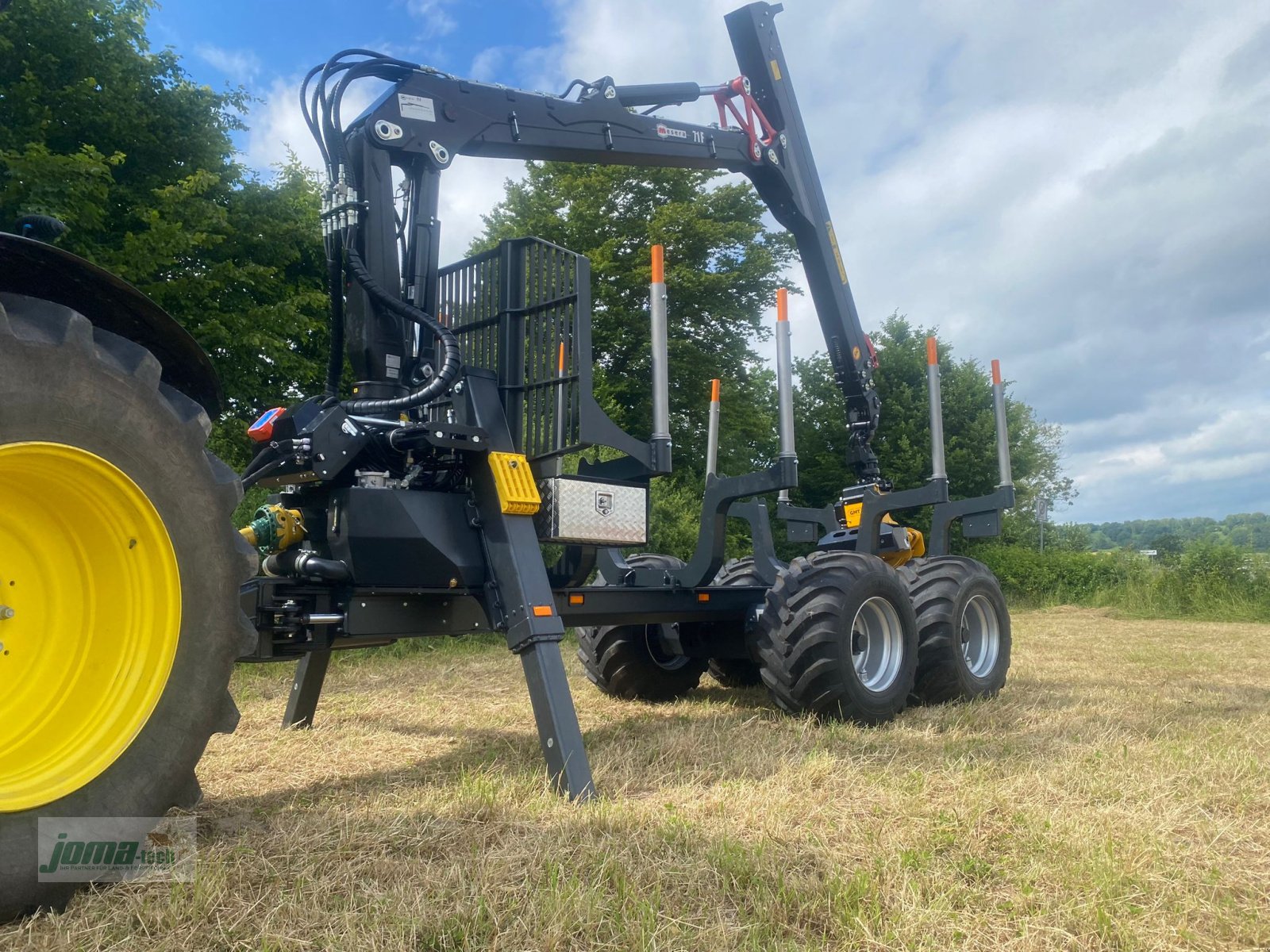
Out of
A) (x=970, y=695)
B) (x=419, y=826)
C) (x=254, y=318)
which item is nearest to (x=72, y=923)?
(x=419, y=826)

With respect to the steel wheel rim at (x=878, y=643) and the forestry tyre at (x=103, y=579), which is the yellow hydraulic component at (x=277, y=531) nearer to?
the forestry tyre at (x=103, y=579)

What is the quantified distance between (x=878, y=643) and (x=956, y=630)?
744mm

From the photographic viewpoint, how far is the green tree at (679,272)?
72.3 ft

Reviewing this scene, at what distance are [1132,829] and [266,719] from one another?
4305 millimetres

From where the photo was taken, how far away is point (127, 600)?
8.54 feet

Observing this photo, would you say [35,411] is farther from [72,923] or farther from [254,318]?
[254,318]

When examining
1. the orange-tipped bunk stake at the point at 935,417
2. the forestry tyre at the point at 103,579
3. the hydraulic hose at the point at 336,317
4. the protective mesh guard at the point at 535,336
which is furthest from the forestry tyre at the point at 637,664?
the forestry tyre at the point at 103,579

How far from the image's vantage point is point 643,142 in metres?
5.75

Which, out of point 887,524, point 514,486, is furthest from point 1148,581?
point 514,486

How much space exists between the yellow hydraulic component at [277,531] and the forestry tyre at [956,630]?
361 centimetres

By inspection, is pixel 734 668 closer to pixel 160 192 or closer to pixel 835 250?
pixel 835 250

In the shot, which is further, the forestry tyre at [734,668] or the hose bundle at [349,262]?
the forestry tyre at [734,668]

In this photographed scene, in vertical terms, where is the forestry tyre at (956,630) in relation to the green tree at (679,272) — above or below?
below

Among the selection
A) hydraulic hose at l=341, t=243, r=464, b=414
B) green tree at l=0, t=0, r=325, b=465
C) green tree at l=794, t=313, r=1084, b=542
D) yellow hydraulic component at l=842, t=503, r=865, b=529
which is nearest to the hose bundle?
hydraulic hose at l=341, t=243, r=464, b=414
